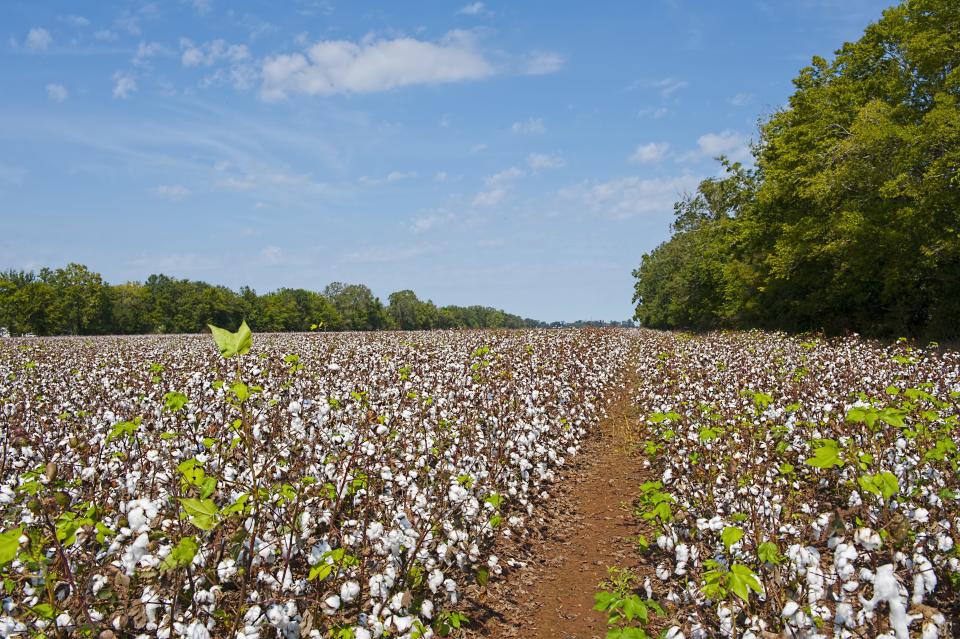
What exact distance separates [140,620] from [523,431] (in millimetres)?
6657

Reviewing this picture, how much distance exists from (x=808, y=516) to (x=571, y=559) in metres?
3.07

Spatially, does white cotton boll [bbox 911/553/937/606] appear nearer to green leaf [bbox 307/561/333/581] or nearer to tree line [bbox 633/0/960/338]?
green leaf [bbox 307/561/333/581]

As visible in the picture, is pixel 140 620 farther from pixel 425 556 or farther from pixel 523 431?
pixel 523 431

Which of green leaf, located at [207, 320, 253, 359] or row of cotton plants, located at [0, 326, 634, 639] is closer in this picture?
green leaf, located at [207, 320, 253, 359]

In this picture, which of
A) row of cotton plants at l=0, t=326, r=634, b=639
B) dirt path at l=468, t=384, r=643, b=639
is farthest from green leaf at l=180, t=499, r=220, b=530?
dirt path at l=468, t=384, r=643, b=639

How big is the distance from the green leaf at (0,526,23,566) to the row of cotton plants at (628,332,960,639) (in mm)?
3719

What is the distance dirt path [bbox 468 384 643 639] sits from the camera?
592cm

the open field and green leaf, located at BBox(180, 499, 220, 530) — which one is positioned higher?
green leaf, located at BBox(180, 499, 220, 530)

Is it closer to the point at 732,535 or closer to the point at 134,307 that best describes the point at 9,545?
the point at 732,535

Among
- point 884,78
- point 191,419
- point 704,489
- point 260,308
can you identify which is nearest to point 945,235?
point 884,78

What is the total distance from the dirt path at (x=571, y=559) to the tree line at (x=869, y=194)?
21.6 metres

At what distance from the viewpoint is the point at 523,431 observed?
977cm

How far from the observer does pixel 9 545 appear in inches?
101

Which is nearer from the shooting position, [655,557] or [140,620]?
[140,620]
